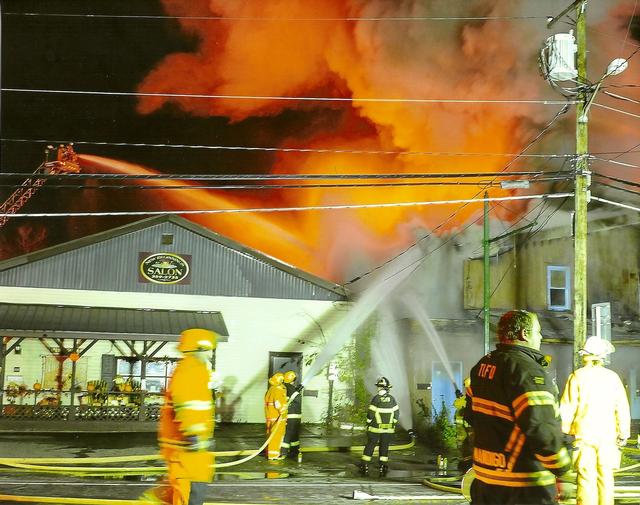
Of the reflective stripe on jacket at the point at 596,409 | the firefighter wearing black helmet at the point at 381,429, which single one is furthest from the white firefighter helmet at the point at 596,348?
the firefighter wearing black helmet at the point at 381,429

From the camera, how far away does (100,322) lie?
20703mm

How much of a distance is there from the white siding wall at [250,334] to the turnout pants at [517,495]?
19299 millimetres

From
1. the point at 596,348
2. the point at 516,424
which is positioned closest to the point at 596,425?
the point at 596,348

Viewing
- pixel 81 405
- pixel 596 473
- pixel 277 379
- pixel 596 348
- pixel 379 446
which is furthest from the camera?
pixel 81 405

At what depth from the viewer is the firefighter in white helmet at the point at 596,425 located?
7.12 metres

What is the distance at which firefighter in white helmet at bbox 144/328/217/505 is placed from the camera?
5785 millimetres

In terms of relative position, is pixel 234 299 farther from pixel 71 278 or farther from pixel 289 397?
pixel 289 397

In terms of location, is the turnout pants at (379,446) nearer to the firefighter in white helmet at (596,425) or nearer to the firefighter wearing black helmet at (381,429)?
the firefighter wearing black helmet at (381,429)

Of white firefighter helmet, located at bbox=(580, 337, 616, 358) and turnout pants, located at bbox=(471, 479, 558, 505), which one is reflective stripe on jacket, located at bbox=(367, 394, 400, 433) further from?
turnout pants, located at bbox=(471, 479, 558, 505)

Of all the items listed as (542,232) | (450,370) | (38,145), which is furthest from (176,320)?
(38,145)

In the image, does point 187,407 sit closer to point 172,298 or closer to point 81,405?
point 81,405

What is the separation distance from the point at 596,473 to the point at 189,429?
410 centimetres

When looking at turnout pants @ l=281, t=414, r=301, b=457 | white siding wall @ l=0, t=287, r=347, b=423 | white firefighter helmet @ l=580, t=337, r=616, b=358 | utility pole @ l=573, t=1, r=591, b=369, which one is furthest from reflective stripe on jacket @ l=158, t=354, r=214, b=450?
white siding wall @ l=0, t=287, r=347, b=423

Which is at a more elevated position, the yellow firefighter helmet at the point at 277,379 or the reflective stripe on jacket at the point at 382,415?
the yellow firefighter helmet at the point at 277,379
